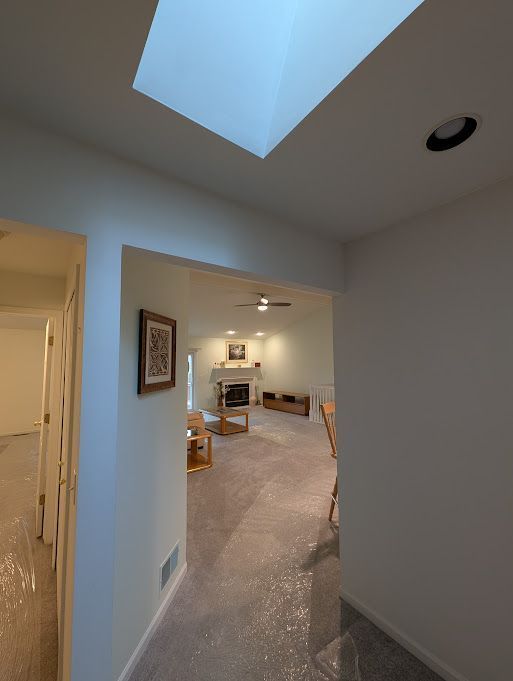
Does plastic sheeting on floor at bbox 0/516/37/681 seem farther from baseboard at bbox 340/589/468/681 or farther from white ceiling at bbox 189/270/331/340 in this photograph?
white ceiling at bbox 189/270/331/340

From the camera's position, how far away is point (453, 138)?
38.0 inches

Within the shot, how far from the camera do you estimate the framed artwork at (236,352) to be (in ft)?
27.2

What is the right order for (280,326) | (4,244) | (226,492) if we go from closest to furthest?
1. (4,244)
2. (226,492)
3. (280,326)

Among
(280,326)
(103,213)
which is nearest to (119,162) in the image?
(103,213)

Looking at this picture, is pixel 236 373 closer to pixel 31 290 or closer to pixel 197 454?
pixel 197 454

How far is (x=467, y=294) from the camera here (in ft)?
4.19

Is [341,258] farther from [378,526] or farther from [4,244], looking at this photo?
[4,244]

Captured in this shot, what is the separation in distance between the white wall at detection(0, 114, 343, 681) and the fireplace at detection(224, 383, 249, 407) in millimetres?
7054

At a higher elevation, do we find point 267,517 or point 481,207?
point 481,207

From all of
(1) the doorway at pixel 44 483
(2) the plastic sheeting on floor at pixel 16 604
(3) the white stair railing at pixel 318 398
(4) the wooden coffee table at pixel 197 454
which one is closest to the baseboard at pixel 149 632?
(1) the doorway at pixel 44 483

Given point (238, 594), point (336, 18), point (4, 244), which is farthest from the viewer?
point (238, 594)

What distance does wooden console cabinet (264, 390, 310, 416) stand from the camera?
23.7ft

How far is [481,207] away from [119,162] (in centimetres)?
149

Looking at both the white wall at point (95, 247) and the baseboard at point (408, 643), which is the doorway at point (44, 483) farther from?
the baseboard at point (408, 643)
